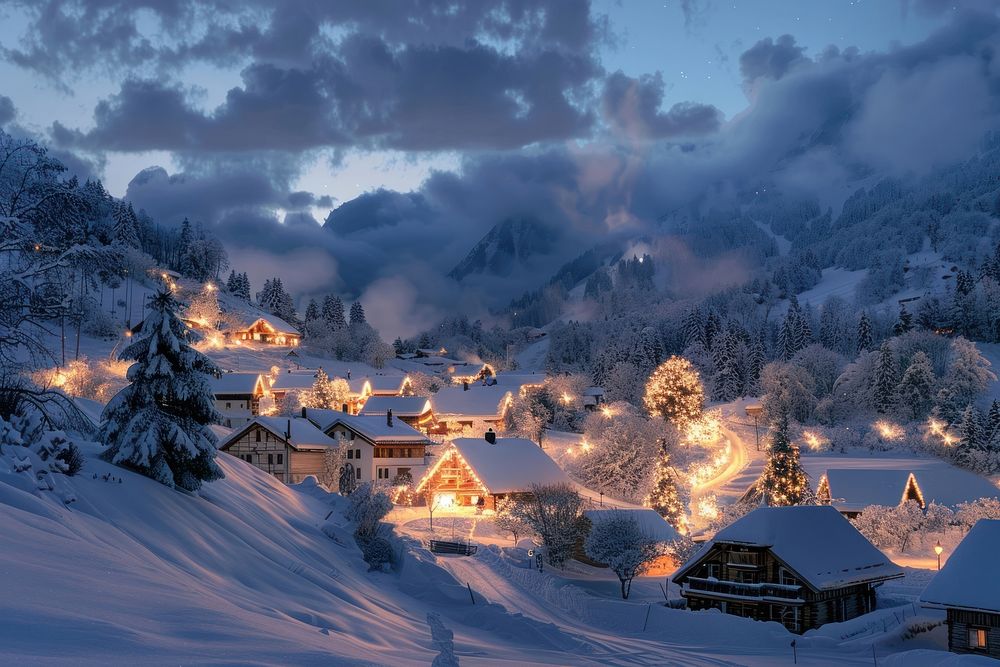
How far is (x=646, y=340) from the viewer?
147 m

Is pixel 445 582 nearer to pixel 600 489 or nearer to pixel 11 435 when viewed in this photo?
pixel 11 435

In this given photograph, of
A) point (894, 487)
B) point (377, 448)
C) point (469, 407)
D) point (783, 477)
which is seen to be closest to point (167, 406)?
point (783, 477)

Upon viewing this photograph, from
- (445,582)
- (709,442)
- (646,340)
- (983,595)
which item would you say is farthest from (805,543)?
(646,340)

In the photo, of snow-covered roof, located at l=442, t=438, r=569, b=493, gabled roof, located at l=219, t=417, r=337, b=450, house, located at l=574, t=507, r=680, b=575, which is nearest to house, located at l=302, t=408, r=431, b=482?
gabled roof, located at l=219, t=417, r=337, b=450

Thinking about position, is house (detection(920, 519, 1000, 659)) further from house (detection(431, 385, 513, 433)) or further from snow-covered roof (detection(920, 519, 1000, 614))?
house (detection(431, 385, 513, 433))

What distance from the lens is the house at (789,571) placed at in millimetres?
38750

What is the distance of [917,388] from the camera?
96.7 metres

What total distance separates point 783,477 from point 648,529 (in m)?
15.9

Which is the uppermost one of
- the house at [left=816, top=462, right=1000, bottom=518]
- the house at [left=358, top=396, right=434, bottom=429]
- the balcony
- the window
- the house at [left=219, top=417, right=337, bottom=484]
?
the house at [left=358, top=396, right=434, bottom=429]

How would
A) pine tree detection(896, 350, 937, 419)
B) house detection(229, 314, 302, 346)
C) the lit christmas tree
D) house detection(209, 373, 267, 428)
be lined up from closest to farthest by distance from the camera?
the lit christmas tree, house detection(209, 373, 267, 428), pine tree detection(896, 350, 937, 419), house detection(229, 314, 302, 346)

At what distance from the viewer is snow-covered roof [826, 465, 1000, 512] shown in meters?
64.4

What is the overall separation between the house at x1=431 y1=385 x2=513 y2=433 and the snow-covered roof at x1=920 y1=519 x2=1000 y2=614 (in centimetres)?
6692

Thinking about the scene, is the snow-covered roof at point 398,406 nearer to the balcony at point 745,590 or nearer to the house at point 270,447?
the house at point 270,447

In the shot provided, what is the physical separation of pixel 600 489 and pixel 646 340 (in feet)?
249
